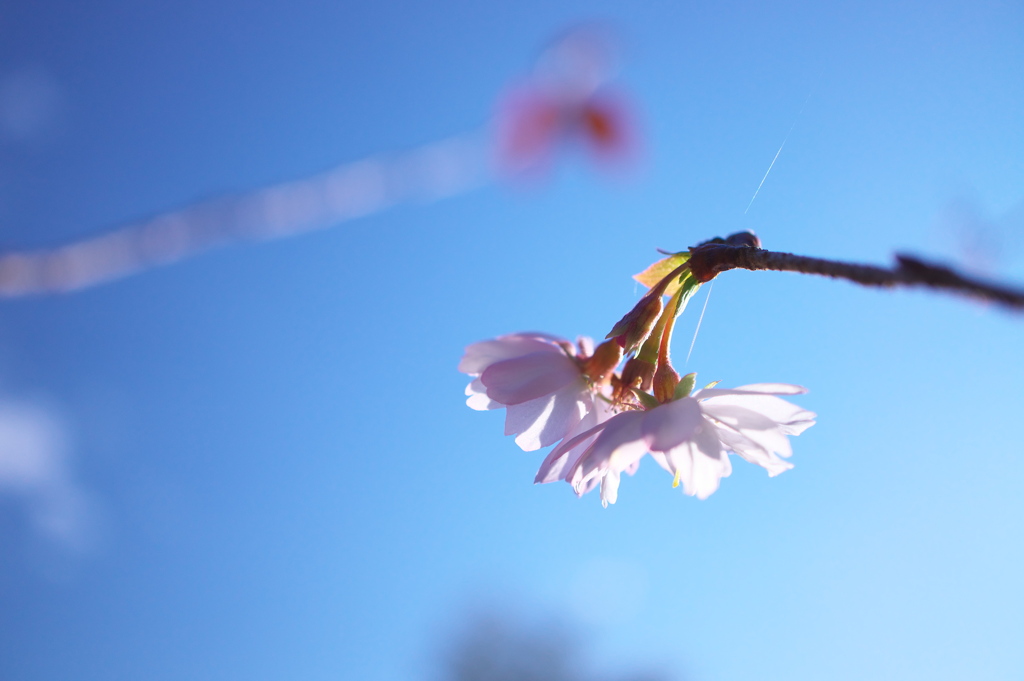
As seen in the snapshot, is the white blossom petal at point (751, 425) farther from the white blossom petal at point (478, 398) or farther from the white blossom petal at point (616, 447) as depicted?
the white blossom petal at point (478, 398)

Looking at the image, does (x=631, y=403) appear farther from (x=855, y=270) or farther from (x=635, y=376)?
(x=855, y=270)

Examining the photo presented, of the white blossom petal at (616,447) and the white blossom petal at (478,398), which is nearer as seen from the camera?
the white blossom petal at (616,447)

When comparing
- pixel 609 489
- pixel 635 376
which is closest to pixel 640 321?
pixel 635 376

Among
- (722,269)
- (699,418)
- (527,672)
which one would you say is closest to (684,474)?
(699,418)

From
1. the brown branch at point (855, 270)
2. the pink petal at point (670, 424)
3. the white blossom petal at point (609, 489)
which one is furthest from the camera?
the white blossom petal at point (609, 489)

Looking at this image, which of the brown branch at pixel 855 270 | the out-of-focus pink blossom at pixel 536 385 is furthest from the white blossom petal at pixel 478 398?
the brown branch at pixel 855 270

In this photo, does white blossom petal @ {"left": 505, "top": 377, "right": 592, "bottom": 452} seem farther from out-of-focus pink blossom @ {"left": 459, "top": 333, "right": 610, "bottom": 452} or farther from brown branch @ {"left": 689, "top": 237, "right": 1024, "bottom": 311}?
brown branch @ {"left": 689, "top": 237, "right": 1024, "bottom": 311}

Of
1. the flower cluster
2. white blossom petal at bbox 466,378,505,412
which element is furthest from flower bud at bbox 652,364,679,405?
white blossom petal at bbox 466,378,505,412

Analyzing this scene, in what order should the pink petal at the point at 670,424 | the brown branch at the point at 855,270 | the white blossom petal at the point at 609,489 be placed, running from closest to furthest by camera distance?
the brown branch at the point at 855,270
the pink petal at the point at 670,424
the white blossom petal at the point at 609,489
